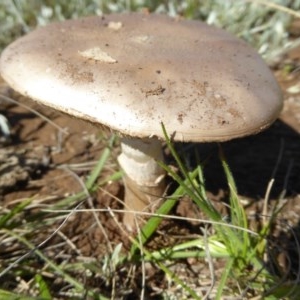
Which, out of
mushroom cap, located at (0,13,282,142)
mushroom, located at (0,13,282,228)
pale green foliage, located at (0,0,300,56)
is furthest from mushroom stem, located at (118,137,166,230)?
pale green foliage, located at (0,0,300,56)

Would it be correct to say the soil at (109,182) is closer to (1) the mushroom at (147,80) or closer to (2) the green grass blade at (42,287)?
(2) the green grass blade at (42,287)

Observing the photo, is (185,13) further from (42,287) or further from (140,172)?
(42,287)

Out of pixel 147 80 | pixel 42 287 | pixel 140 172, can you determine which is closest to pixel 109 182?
pixel 140 172

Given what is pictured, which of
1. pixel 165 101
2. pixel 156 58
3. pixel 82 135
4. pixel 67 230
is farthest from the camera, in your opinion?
pixel 82 135

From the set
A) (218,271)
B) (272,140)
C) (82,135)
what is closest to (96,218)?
(218,271)

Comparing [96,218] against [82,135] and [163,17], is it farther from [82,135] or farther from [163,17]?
[163,17]

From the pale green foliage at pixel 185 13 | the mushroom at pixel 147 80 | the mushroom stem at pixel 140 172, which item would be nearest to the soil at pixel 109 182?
the mushroom stem at pixel 140 172
